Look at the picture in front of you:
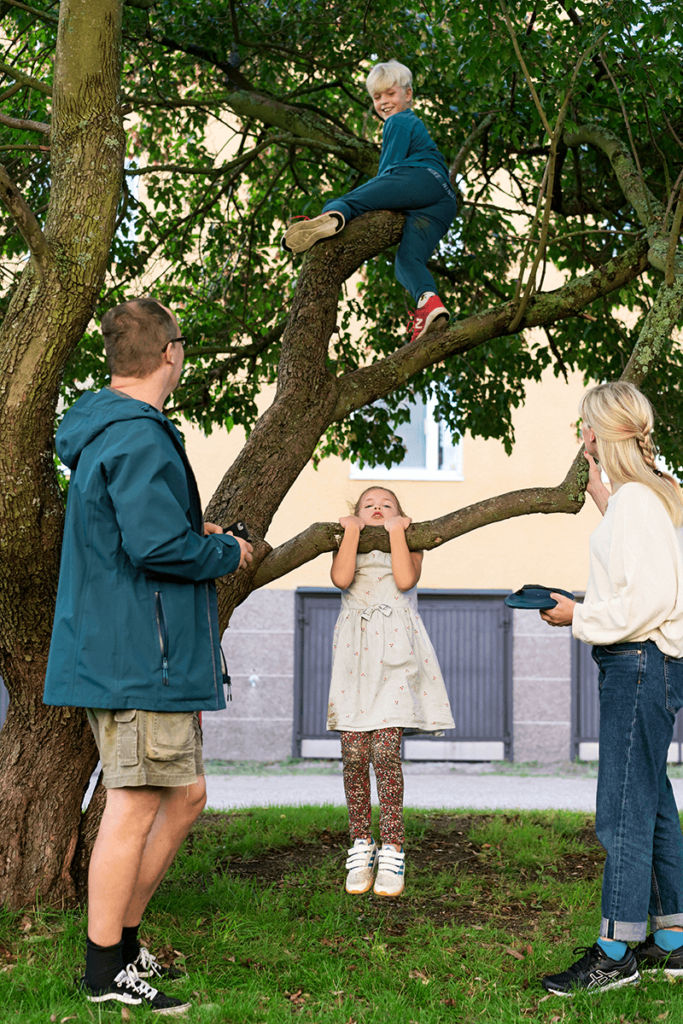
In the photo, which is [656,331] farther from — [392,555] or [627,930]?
[627,930]

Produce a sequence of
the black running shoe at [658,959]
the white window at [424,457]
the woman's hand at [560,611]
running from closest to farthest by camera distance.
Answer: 1. the black running shoe at [658,959]
2. the woman's hand at [560,611]
3. the white window at [424,457]

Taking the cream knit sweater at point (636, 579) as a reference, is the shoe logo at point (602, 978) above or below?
below

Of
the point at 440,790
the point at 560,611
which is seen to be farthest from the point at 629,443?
the point at 440,790

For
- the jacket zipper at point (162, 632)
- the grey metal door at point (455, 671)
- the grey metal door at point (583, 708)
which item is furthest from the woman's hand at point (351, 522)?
the grey metal door at point (583, 708)

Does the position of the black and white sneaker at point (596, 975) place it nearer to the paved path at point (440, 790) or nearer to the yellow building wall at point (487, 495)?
the paved path at point (440, 790)

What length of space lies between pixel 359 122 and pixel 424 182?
11.1 feet

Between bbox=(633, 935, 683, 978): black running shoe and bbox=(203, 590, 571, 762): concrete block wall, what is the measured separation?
35.7 ft

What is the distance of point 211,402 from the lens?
23.4 ft

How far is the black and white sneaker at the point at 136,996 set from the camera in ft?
8.99

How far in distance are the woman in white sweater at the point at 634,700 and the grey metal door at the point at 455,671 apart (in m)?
10.9

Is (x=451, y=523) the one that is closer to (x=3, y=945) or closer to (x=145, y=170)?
(x=3, y=945)

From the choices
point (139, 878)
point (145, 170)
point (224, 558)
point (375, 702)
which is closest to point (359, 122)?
point (145, 170)

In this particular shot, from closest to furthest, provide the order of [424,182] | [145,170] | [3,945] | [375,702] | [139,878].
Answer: [139,878], [3,945], [375,702], [424,182], [145,170]

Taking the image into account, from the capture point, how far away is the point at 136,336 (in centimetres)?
300
